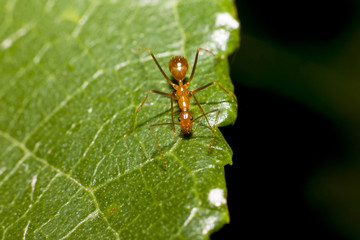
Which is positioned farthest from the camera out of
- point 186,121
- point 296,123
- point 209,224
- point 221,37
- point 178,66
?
point 296,123

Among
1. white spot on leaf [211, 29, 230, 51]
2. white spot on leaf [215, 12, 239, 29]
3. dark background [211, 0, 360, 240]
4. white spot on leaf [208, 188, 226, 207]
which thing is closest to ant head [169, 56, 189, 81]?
white spot on leaf [211, 29, 230, 51]

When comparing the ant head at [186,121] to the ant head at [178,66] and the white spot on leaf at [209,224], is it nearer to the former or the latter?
the ant head at [178,66]

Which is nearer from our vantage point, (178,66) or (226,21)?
(226,21)

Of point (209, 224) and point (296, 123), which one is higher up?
point (209, 224)

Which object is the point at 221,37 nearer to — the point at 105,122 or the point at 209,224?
the point at 105,122

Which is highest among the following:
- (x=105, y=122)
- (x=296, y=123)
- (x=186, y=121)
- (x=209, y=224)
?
(x=105, y=122)

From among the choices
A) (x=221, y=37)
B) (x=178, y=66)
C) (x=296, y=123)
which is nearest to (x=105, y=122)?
(x=178, y=66)

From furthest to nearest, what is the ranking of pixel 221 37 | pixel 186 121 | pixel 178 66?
pixel 178 66
pixel 221 37
pixel 186 121
